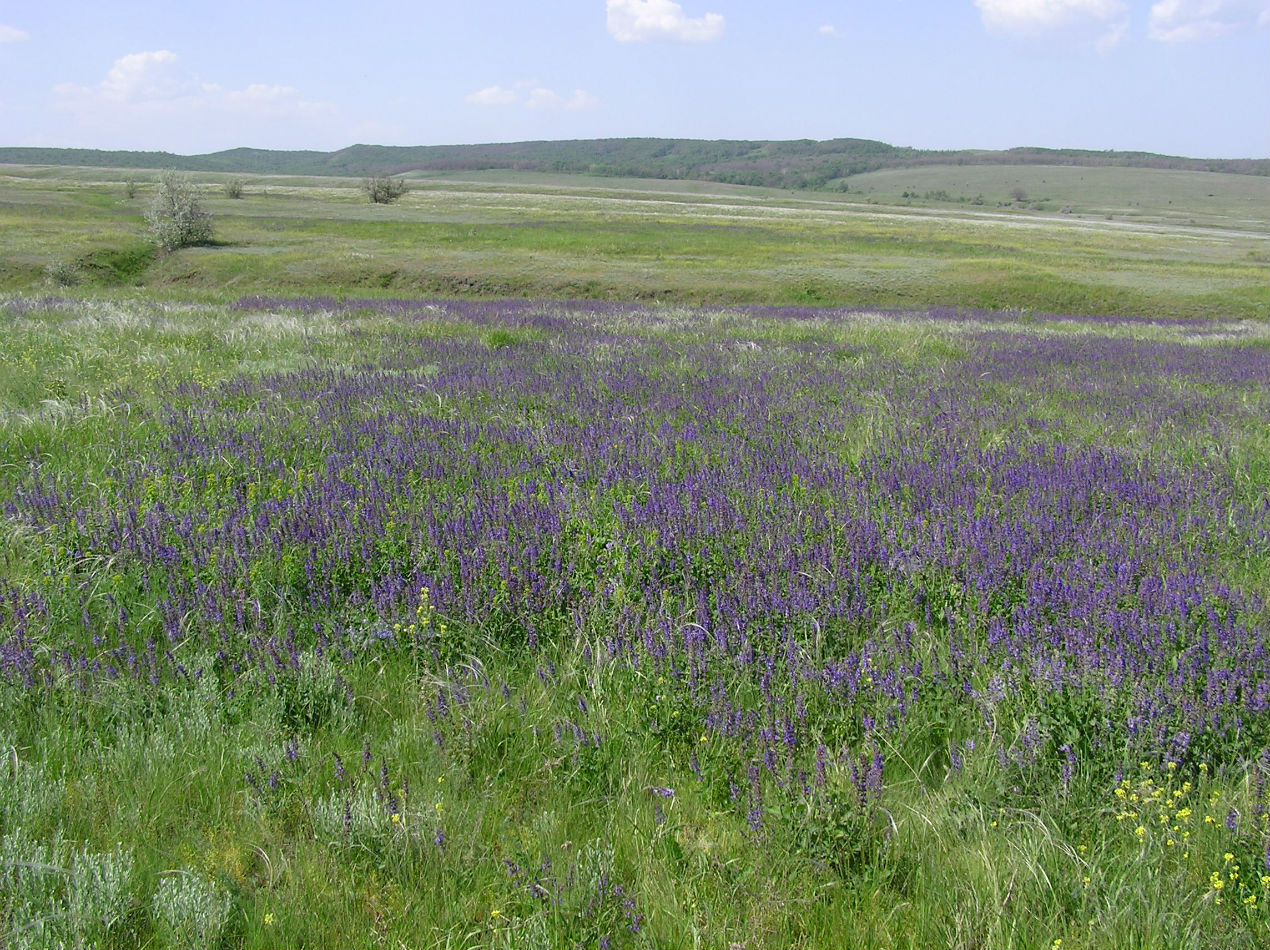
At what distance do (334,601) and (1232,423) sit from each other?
880cm

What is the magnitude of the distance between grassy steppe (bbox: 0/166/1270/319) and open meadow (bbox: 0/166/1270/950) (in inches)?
835

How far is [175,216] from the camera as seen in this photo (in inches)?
1660

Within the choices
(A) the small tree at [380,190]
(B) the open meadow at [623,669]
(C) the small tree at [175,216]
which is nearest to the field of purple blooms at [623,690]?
(B) the open meadow at [623,669]

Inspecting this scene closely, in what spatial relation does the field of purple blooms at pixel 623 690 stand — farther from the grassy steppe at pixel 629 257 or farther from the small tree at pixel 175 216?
the small tree at pixel 175 216

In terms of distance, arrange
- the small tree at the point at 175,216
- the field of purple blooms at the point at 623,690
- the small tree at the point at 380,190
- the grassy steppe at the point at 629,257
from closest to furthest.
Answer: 1. the field of purple blooms at the point at 623,690
2. the grassy steppe at the point at 629,257
3. the small tree at the point at 175,216
4. the small tree at the point at 380,190

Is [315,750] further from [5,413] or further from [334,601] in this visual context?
[5,413]

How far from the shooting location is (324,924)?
6.42ft

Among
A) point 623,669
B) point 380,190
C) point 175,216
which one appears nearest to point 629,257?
point 175,216

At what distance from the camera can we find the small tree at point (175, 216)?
1645 inches

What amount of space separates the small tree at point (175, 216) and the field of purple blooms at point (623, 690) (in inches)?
1674

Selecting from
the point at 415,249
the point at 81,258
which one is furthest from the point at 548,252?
the point at 81,258

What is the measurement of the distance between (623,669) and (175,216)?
48622 mm

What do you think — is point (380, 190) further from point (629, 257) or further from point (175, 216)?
point (629, 257)

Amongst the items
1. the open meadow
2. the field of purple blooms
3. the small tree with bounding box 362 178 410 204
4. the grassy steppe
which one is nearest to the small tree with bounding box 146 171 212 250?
the grassy steppe
